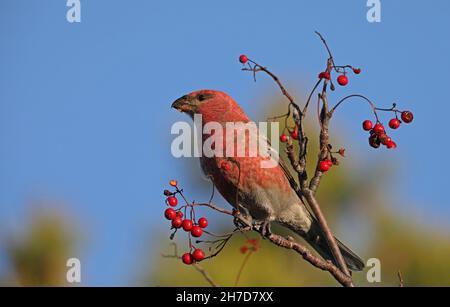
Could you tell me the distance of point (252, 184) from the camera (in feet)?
15.6

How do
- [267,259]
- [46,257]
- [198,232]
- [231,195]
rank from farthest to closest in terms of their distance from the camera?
[267,259], [46,257], [231,195], [198,232]

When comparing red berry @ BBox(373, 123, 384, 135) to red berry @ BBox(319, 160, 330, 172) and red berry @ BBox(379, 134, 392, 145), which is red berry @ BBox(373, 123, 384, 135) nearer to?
red berry @ BBox(379, 134, 392, 145)

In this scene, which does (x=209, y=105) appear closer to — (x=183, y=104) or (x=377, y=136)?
(x=183, y=104)

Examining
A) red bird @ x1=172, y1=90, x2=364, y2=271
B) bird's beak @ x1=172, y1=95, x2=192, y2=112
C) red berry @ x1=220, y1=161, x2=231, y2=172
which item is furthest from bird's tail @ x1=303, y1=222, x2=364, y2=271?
bird's beak @ x1=172, y1=95, x2=192, y2=112

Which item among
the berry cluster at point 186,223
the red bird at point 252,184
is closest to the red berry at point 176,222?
the berry cluster at point 186,223

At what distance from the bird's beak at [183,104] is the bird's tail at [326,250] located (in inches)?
42.6

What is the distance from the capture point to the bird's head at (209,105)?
16.5 feet

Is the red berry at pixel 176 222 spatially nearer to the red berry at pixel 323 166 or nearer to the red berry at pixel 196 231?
the red berry at pixel 196 231

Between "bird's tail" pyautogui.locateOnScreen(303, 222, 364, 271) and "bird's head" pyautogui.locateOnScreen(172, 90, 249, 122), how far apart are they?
0.83 meters

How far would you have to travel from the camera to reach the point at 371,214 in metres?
5.90

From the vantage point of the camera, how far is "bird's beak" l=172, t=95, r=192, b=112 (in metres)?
5.05
